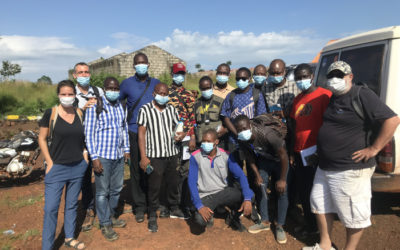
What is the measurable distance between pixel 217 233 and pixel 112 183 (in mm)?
1524

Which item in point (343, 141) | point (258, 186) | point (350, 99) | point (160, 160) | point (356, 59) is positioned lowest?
point (258, 186)

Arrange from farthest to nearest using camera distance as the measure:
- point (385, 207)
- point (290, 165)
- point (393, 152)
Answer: point (385, 207) → point (290, 165) → point (393, 152)

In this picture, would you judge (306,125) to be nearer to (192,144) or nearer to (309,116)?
(309,116)

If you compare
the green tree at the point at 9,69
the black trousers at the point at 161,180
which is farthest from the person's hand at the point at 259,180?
the green tree at the point at 9,69

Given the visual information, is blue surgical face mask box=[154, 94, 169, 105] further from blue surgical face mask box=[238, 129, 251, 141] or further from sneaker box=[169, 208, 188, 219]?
sneaker box=[169, 208, 188, 219]

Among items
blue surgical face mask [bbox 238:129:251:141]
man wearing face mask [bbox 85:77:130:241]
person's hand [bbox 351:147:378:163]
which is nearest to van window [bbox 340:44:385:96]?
person's hand [bbox 351:147:378:163]

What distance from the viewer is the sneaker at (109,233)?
339 centimetres

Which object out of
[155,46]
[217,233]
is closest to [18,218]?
→ [217,233]

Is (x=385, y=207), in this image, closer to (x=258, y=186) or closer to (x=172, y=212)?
(x=258, y=186)

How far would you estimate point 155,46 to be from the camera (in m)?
21.2

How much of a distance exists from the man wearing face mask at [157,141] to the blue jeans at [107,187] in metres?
0.33

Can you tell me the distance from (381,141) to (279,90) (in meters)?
1.57

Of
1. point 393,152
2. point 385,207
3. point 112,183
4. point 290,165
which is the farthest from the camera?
point 385,207

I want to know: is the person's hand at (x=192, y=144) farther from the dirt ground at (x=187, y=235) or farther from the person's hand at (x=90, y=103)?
the person's hand at (x=90, y=103)
